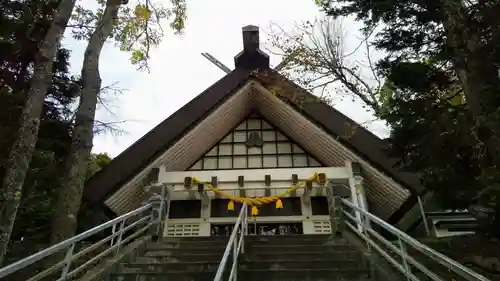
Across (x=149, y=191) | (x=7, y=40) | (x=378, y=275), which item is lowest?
(x=378, y=275)

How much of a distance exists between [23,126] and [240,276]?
10.6 ft

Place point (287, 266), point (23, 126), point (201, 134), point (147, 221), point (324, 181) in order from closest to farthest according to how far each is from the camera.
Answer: point (287, 266) < point (23, 126) < point (147, 221) < point (324, 181) < point (201, 134)

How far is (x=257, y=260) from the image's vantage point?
15.8 feet

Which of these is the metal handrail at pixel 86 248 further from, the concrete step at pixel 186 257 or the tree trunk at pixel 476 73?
the tree trunk at pixel 476 73

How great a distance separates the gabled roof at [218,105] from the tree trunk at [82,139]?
1.46 m

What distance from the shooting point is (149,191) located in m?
7.97

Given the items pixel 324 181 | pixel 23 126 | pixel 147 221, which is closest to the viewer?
pixel 23 126

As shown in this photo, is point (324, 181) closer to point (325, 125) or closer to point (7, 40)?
point (325, 125)

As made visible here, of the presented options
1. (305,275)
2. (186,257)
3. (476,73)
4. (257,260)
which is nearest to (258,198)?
(186,257)

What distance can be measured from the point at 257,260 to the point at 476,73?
136 inches

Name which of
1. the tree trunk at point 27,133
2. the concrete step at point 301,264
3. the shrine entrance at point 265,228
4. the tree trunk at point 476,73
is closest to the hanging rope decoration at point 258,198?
the shrine entrance at point 265,228

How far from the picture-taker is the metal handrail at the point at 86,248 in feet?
9.50

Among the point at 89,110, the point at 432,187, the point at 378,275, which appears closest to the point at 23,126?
the point at 89,110

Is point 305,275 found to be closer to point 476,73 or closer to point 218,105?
point 476,73
